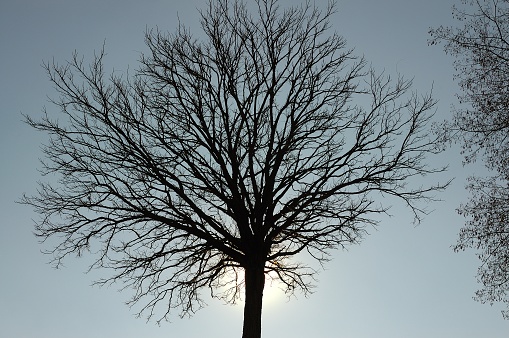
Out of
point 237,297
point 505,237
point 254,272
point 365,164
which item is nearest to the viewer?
point 505,237

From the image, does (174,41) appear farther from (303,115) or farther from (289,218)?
(289,218)

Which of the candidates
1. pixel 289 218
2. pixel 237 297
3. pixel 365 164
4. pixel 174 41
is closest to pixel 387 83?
pixel 365 164

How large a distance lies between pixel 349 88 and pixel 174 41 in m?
4.86

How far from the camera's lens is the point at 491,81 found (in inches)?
621

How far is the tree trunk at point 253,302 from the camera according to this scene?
15852 millimetres

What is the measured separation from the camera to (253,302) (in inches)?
634

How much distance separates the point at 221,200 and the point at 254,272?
2076 millimetres

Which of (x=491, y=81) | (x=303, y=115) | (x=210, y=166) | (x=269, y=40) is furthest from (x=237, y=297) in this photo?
(x=491, y=81)

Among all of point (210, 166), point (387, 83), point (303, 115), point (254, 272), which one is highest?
point (387, 83)

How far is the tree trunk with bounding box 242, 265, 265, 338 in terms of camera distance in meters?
15.9

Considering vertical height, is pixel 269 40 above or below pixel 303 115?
above

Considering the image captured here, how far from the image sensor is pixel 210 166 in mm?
17125

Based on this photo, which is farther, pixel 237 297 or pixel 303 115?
pixel 237 297

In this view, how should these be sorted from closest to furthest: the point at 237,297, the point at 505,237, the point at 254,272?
the point at 505,237
the point at 254,272
the point at 237,297
